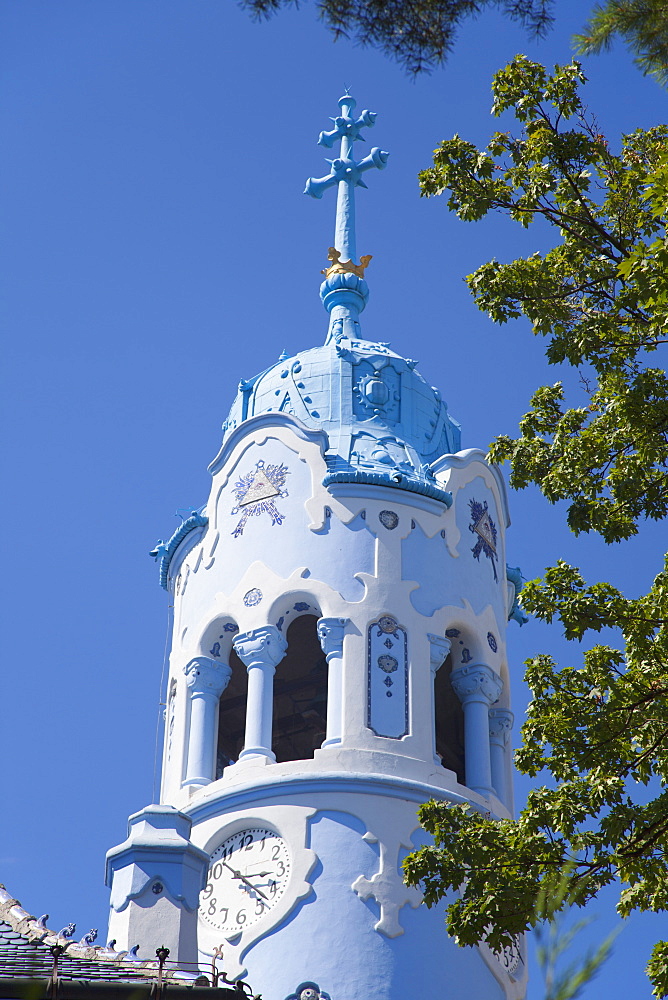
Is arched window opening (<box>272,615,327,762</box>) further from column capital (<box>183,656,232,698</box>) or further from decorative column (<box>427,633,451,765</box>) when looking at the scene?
decorative column (<box>427,633,451,765</box>)

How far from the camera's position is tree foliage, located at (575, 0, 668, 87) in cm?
1330

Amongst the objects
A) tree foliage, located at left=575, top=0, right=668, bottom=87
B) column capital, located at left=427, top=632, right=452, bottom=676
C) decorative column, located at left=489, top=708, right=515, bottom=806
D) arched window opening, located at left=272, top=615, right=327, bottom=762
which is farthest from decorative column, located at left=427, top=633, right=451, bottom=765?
tree foliage, located at left=575, top=0, right=668, bottom=87

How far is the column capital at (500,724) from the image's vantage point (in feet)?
82.9

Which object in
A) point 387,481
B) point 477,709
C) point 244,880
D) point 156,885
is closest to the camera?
Result: point 156,885

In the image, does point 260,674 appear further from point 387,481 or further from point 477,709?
point 387,481

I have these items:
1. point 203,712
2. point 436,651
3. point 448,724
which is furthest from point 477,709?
point 203,712

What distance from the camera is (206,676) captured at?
81.9 ft

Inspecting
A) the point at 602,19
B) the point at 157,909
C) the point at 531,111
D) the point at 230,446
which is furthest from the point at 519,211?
the point at 230,446

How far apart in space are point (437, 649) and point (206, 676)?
331cm

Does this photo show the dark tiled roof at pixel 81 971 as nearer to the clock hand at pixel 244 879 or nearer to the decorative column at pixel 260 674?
the clock hand at pixel 244 879

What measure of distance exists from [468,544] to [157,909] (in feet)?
33.2

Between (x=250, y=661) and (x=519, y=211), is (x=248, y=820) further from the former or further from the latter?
(x=519, y=211)

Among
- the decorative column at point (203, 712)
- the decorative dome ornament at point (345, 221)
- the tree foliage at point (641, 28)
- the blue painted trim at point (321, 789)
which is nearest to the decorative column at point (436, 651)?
the blue painted trim at point (321, 789)

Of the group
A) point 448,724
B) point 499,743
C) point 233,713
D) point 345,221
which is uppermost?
point 345,221
